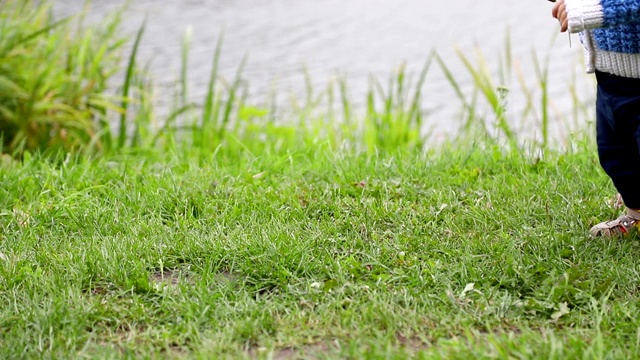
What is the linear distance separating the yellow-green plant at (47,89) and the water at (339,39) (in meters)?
1.41

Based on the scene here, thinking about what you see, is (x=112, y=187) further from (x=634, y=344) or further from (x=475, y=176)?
(x=634, y=344)

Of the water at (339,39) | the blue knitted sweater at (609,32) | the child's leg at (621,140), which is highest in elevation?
the blue knitted sweater at (609,32)

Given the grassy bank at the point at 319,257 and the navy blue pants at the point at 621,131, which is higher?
the navy blue pants at the point at 621,131

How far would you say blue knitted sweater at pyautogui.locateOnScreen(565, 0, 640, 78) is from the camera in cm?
233

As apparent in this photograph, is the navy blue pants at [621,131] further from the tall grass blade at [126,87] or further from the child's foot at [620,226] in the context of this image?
the tall grass blade at [126,87]

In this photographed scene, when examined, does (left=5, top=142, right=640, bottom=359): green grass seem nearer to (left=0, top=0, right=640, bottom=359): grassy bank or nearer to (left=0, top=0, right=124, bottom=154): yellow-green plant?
(left=0, top=0, right=640, bottom=359): grassy bank

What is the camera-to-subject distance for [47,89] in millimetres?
4957

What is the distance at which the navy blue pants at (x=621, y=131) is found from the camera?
2520 millimetres

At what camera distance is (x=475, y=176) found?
11.5 feet

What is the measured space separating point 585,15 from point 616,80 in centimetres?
32

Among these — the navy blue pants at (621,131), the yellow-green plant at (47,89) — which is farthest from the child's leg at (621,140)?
the yellow-green plant at (47,89)

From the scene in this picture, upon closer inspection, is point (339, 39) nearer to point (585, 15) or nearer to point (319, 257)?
point (319, 257)

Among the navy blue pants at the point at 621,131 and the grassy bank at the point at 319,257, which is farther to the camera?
the navy blue pants at the point at 621,131

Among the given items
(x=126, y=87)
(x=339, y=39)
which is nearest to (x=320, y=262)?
(x=126, y=87)
